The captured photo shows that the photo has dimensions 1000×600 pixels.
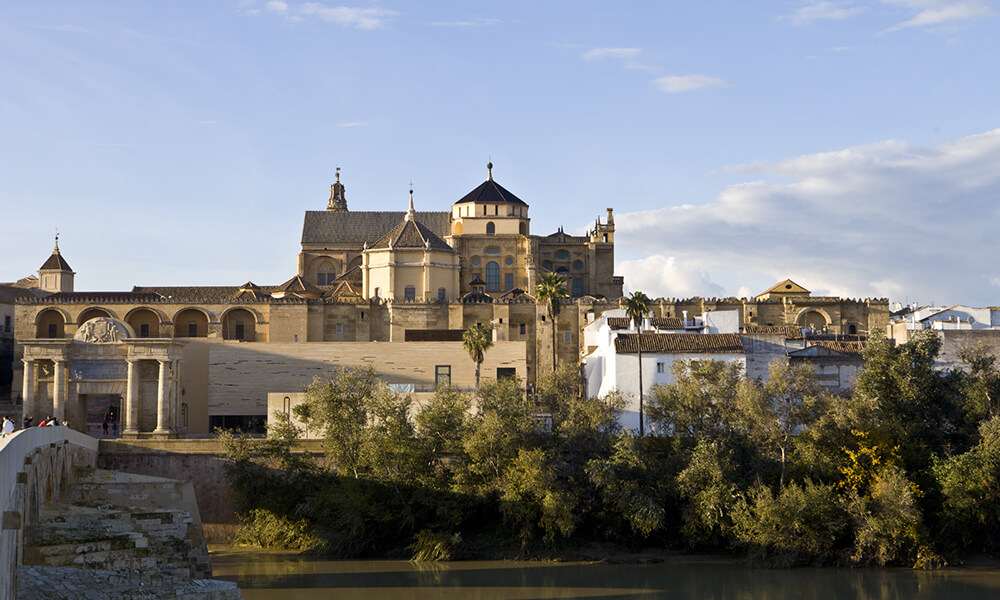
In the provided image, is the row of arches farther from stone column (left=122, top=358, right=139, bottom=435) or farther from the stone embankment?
the stone embankment

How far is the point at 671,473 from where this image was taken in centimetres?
3362

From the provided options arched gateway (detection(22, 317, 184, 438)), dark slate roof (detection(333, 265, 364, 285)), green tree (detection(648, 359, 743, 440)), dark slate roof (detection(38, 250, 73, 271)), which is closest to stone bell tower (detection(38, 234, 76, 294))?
dark slate roof (detection(38, 250, 73, 271))

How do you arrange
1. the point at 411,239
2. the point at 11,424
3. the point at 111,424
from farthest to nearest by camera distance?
the point at 411,239 < the point at 111,424 < the point at 11,424

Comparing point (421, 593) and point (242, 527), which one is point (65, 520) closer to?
point (421, 593)

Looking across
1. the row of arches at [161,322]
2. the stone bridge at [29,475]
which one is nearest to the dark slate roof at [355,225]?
the row of arches at [161,322]

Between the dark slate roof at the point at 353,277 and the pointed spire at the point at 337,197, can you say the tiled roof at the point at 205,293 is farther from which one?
the pointed spire at the point at 337,197

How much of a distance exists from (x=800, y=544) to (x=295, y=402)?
19743 millimetres

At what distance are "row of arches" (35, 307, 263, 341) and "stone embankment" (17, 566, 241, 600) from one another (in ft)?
127

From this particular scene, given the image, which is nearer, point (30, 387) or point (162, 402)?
point (162, 402)

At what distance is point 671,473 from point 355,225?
4828 cm

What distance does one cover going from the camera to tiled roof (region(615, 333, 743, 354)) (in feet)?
140

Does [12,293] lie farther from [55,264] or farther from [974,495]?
[974,495]

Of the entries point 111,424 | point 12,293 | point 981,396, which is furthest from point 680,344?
point 12,293

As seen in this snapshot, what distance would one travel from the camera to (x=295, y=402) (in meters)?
43.2
